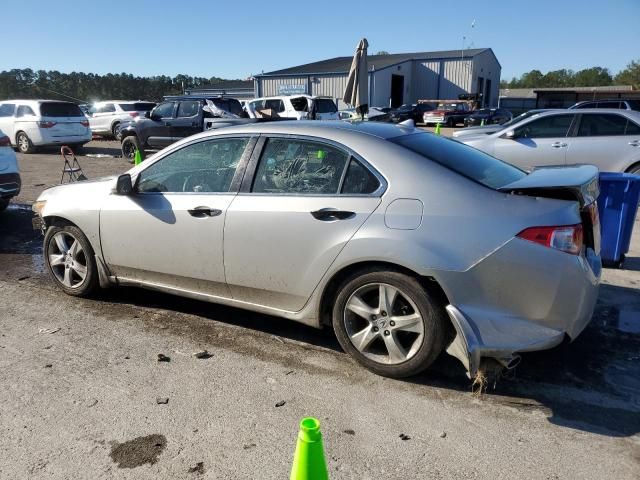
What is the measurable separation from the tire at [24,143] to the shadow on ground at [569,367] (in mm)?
15377

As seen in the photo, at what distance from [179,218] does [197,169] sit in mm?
423

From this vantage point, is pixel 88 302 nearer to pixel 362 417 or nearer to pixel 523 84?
pixel 362 417

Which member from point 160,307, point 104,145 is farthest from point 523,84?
point 160,307

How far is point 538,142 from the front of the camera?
29.8 ft

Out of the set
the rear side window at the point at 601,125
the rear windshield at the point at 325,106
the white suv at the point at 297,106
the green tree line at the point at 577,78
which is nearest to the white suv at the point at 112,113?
the white suv at the point at 297,106

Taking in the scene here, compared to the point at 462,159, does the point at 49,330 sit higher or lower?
lower

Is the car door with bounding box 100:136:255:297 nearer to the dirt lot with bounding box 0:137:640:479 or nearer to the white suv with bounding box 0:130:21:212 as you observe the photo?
the dirt lot with bounding box 0:137:640:479

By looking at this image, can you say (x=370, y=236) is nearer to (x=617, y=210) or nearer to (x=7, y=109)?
(x=617, y=210)

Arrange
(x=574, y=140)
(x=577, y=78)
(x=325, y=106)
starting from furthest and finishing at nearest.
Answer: (x=577, y=78), (x=325, y=106), (x=574, y=140)

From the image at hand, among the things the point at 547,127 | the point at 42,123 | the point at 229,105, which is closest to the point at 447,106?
the point at 229,105

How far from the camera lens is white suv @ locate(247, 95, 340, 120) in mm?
18859

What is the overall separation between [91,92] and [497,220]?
280 ft

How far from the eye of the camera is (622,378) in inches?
133

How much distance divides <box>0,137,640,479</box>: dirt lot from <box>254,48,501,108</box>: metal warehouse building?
44.0 m
